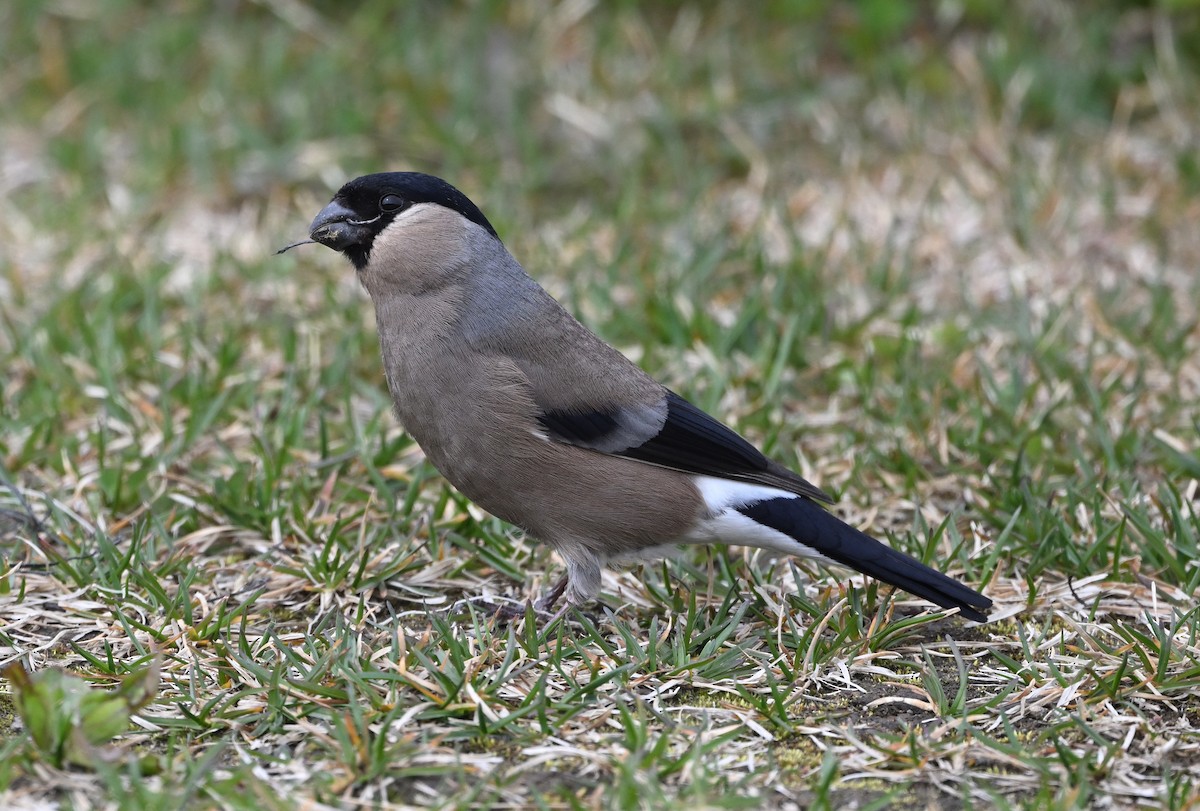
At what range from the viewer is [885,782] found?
344cm

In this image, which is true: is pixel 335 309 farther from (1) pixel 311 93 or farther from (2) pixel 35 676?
(2) pixel 35 676

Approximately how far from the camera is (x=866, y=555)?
4082mm

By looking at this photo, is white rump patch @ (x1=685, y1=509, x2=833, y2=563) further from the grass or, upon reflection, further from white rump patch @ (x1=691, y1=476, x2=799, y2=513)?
the grass

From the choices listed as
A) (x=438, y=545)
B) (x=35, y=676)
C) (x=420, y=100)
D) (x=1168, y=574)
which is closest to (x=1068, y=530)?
(x=1168, y=574)

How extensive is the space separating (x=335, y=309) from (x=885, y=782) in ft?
12.2

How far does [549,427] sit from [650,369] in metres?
1.71

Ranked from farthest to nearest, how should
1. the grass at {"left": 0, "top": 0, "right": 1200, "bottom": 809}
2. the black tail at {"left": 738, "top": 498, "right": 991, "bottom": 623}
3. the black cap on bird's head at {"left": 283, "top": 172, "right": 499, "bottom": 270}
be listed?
the black cap on bird's head at {"left": 283, "top": 172, "right": 499, "bottom": 270}, the black tail at {"left": 738, "top": 498, "right": 991, "bottom": 623}, the grass at {"left": 0, "top": 0, "right": 1200, "bottom": 809}

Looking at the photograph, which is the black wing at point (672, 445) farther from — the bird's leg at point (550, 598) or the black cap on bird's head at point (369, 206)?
the black cap on bird's head at point (369, 206)

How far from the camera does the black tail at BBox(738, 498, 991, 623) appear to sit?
4055 millimetres

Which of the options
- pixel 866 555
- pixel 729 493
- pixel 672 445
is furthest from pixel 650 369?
pixel 866 555

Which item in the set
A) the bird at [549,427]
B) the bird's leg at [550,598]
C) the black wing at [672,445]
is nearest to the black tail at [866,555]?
the bird at [549,427]

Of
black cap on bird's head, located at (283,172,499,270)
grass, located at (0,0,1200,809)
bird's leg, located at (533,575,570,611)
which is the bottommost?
bird's leg, located at (533,575,570,611)

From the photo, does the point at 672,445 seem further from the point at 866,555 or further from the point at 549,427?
the point at 866,555

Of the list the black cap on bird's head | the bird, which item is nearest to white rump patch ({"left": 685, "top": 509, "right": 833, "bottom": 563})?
the bird
